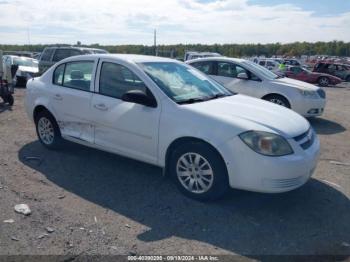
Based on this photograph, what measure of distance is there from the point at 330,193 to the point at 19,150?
481cm

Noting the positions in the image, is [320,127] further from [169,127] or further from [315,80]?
[315,80]

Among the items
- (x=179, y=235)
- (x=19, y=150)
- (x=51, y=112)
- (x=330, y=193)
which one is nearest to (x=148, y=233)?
(x=179, y=235)

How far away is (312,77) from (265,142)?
22.1 metres

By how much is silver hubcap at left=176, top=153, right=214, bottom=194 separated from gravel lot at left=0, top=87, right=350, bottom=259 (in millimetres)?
191

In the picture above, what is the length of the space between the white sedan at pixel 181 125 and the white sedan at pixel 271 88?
4.18 metres

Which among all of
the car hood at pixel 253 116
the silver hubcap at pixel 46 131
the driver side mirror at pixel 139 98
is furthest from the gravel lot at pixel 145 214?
the driver side mirror at pixel 139 98

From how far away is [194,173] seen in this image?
4.29m

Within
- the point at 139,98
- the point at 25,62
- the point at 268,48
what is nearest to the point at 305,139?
the point at 139,98

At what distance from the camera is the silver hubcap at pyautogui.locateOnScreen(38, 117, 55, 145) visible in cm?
599

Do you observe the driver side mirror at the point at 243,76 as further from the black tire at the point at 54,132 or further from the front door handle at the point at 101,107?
the front door handle at the point at 101,107

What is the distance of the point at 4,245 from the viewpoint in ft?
11.1

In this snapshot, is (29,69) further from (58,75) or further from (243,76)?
(58,75)

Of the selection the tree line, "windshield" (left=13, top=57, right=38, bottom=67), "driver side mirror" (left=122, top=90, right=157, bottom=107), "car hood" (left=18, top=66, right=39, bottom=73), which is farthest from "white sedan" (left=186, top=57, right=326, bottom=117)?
the tree line

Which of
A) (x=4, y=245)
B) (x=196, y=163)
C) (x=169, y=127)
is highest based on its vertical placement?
(x=169, y=127)
